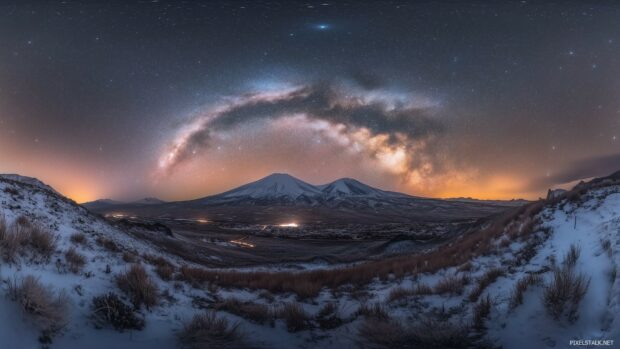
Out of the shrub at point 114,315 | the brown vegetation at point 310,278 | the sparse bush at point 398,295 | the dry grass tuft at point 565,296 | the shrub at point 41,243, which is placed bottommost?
the brown vegetation at point 310,278

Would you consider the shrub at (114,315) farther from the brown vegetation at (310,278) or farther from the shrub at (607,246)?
the shrub at (607,246)

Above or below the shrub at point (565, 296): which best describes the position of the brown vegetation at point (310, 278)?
below

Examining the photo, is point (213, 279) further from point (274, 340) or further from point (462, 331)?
point (462, 331)

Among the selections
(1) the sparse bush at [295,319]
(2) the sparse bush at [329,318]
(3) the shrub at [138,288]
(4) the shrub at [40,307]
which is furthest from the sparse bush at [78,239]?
(2) the sparse bush at [329,318]

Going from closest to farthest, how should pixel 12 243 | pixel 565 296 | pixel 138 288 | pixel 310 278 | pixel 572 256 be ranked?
pixel 565 296
pixel 12 243
pixel 138 288
pixel 572 256
pixel 310 278

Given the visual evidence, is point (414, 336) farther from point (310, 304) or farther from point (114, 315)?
point (114, 315)

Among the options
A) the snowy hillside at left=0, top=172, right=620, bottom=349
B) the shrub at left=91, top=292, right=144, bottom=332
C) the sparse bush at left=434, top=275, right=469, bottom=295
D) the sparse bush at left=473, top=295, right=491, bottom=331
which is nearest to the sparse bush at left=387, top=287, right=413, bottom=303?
the snowy hillside at left=0, top=172, right=620, bottom=349

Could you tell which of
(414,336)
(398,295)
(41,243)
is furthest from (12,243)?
(398,295)
